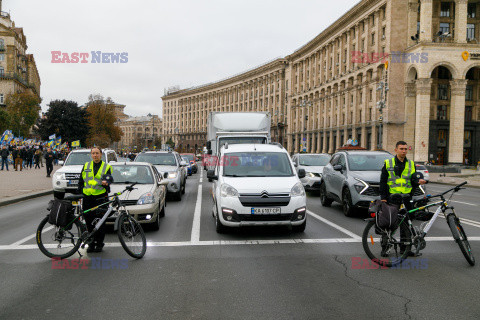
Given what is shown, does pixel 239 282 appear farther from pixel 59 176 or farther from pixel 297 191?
pixel 59 176

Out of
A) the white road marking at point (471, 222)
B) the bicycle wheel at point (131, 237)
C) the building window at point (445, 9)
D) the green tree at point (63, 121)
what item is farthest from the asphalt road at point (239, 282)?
the green tree at point (63, 121)

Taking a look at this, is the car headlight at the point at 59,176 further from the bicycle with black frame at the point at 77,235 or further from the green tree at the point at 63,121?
the green tree at the point at 63,121

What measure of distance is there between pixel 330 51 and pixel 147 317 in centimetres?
7574

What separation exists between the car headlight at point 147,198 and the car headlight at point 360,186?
5135mm

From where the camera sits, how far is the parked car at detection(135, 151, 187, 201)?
1559cm

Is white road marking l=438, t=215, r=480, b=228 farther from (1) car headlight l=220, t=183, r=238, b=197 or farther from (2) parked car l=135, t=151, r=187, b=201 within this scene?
(2) parked car l=135, t=151, r=187, b=201

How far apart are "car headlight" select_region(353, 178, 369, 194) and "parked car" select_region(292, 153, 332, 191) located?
→ 6191 mm

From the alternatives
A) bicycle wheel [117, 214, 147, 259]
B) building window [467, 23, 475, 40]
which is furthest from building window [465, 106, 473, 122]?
bicycle wheel [117, 214, 147, 259]

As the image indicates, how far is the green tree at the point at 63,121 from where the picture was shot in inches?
2771

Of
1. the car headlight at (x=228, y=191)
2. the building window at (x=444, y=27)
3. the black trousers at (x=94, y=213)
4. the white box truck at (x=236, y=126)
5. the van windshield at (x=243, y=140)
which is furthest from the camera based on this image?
the building window at (x=444, y=27)

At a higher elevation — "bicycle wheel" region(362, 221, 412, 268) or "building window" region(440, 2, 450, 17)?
"building window" region(440, 2, 450, 17)

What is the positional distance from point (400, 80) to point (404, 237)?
5271 centimetres

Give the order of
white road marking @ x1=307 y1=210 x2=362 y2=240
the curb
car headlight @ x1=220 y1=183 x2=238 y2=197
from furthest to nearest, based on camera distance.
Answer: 1. the curb
2. white road marking @ x1=307 y1=210 x2=362 y2=240
3. car headlight @ x1=220 y1=183 x2=238 y2=197

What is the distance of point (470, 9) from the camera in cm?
5709
